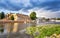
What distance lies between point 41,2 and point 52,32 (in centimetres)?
103

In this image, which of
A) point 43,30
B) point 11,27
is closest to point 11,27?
point 11,27

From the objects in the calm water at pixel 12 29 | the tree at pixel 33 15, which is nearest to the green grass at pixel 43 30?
the calm water at pixel 12 29

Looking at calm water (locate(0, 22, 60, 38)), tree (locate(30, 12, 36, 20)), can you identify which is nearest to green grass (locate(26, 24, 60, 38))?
calm water (locate(0, 22, 60, 38))

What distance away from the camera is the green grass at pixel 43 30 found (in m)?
4.94

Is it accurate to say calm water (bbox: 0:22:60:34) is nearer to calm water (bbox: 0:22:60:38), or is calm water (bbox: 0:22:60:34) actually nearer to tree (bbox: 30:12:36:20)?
calm water (bbox: 0:22:60:38)

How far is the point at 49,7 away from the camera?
5188mm

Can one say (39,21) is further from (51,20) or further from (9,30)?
(9,30)

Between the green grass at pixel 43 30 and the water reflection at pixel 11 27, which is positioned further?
the water reflection at pixel 11 27

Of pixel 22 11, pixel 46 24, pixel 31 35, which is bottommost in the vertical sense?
pixel 31 35

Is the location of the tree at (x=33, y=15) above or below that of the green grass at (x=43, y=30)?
above

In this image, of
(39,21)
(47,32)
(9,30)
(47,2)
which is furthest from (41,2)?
(9,30)

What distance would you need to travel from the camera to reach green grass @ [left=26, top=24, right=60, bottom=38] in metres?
4.94

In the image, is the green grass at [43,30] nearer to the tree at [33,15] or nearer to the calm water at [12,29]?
the calm water at [12,29]

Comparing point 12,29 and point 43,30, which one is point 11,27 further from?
point 43,30
